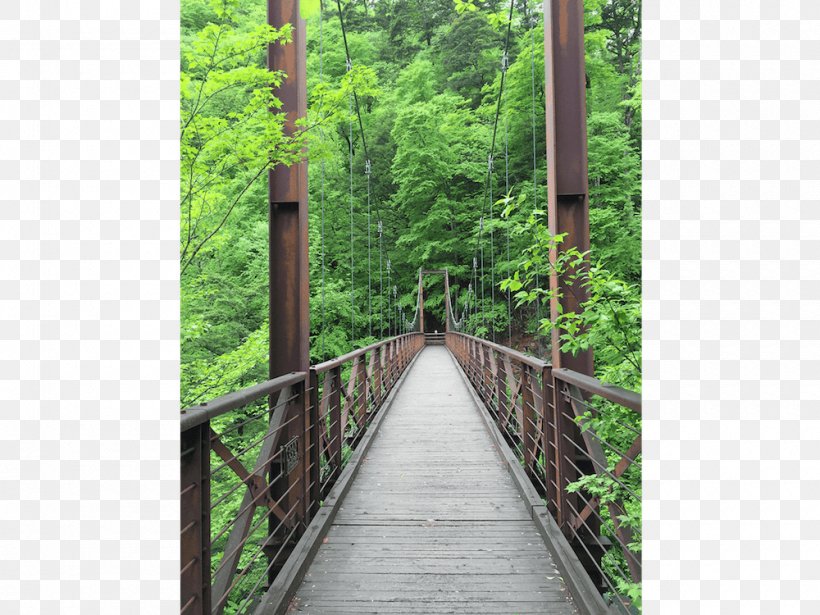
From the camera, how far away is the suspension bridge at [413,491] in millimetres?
1561

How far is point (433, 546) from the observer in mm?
2170

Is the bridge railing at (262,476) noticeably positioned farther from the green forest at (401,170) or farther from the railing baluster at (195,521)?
the green forest at (401,170)

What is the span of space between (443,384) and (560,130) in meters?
5.82

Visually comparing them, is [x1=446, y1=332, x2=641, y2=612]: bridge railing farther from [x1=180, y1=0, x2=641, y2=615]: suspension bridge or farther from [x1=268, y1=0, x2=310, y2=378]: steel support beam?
[x1=268, y1=0, x2=310, y2=378]: steel support beam

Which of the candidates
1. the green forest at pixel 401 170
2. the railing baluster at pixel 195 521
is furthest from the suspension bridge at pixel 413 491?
the green forest at pixel 401 170

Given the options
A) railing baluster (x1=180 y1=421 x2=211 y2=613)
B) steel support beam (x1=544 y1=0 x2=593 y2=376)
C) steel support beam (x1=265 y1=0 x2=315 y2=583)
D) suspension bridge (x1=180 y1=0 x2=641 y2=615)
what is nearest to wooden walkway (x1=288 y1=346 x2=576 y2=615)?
suspension bridge (x1=180 y1=0 x2=641 y2=615)

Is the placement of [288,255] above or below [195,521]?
above

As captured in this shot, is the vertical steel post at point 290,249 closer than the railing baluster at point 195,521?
No

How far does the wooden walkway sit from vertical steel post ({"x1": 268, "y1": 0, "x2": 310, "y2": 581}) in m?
0.37

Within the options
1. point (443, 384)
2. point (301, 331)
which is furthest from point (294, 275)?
point (443, 384)

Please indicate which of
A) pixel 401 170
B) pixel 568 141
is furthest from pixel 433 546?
pixel 401 170

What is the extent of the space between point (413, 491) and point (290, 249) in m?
1.48

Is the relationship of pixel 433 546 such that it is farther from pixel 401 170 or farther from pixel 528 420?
pixel 401 170

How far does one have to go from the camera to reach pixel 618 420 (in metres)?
1.57
